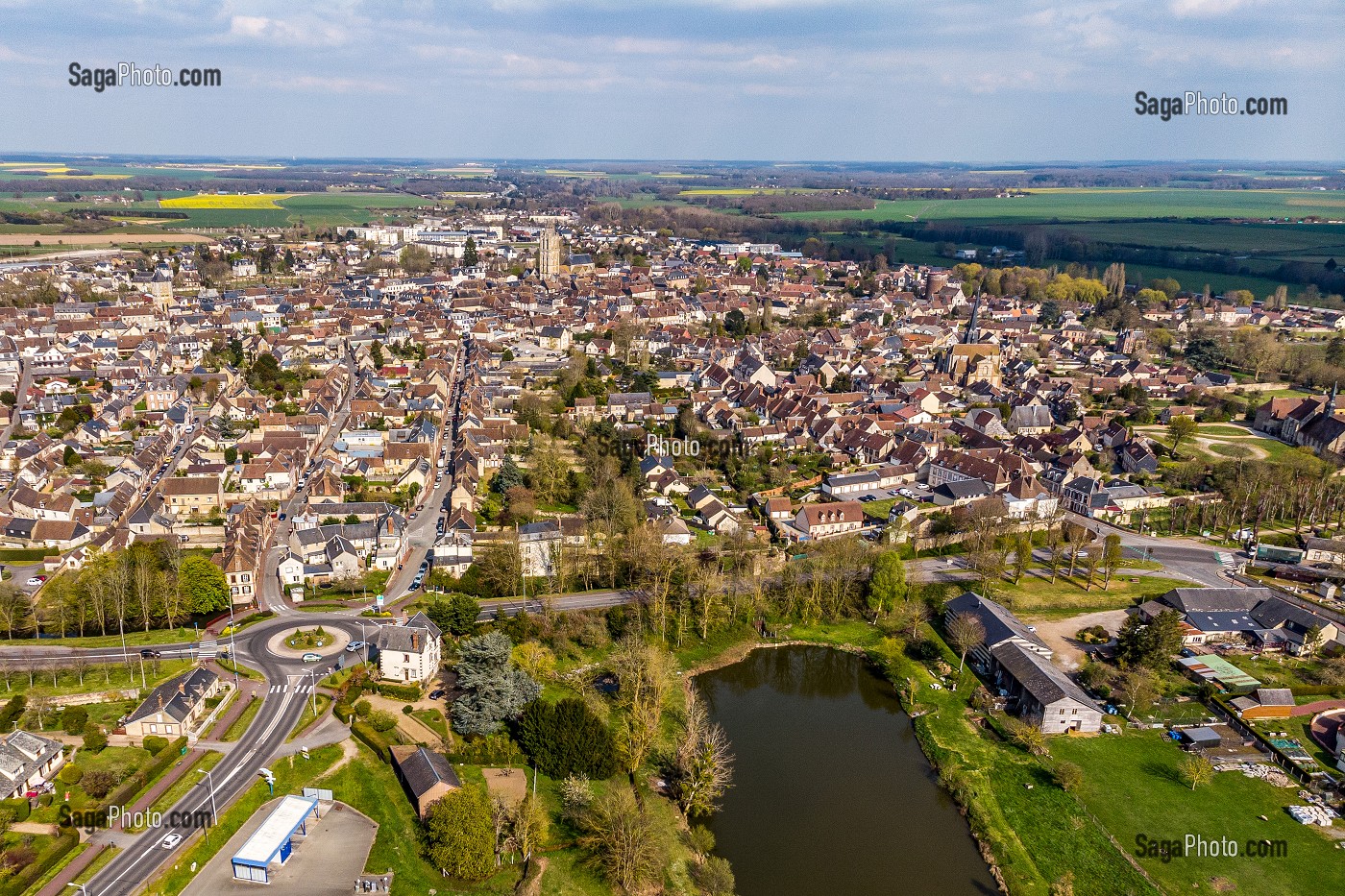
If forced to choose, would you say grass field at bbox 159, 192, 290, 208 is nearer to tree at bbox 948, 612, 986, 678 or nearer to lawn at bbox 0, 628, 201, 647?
lawn at bbox 0, 628, 201, 647

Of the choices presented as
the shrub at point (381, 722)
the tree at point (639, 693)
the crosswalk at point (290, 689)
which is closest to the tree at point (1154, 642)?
the tree at point (639, 693)

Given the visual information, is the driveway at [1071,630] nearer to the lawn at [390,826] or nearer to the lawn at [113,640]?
the lawn at [390,826]

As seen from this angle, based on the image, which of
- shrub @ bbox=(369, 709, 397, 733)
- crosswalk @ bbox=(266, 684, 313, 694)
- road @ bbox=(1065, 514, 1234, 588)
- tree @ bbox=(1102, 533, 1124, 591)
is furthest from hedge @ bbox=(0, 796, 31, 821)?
road @ bbox=(1065, 514, 1234, 588)

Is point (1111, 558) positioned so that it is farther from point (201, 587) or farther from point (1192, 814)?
point (201, 587)

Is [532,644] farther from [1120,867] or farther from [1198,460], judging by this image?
[1198,460]

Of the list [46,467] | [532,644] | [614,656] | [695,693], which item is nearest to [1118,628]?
[695,693]

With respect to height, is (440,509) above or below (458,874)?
above
